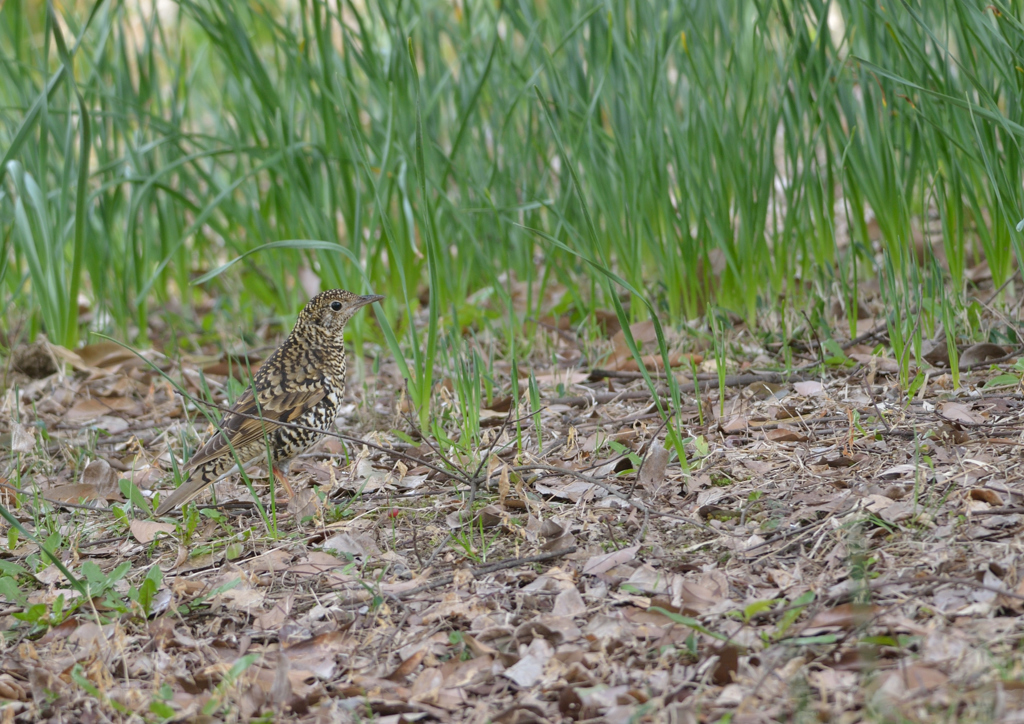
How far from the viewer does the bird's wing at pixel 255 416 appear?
3.21 m

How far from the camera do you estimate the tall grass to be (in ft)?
12.4

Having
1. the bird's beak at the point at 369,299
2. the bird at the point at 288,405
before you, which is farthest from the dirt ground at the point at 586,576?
the bird's beak at the point at 369,299

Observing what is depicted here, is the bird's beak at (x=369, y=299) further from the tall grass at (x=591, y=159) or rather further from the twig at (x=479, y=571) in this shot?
the twig at (x=479, y=571)

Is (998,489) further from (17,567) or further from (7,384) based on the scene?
(7,384)

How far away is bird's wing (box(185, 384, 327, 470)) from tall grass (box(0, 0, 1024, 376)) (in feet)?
1.36

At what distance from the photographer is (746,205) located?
13.3 feet

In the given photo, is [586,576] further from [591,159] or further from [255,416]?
[591,159]

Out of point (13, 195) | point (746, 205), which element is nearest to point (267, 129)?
point (13, 195)

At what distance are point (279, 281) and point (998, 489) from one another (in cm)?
392

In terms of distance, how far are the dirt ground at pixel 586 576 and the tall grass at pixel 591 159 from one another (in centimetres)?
57

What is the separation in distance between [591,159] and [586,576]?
2.44 meters

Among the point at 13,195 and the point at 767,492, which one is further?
the point at 13,195

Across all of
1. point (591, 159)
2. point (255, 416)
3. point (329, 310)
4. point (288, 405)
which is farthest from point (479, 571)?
point (591, 159)

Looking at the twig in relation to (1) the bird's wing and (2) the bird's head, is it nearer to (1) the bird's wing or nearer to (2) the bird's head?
(1) the bird's wing
